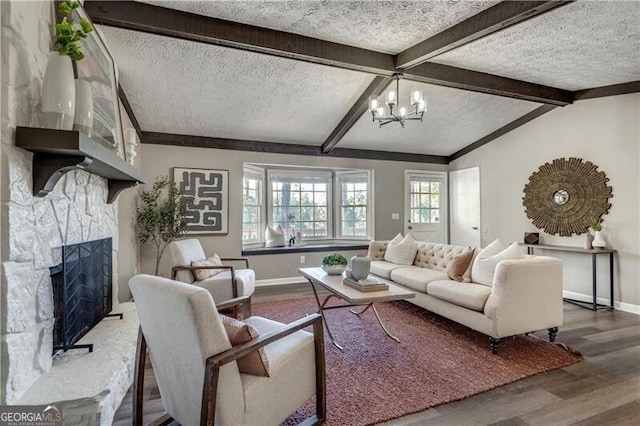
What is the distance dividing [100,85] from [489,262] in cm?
349

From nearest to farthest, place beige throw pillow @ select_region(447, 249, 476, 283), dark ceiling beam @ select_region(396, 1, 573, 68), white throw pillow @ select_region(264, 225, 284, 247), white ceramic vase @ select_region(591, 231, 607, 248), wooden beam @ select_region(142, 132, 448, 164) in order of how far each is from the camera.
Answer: dark ceiling beam @ select_region(396, 1, 573, 68) → beige throw pillow @ select_region(447, 249, 476, 283) → white ceramic vase @ select_region(591, 231, 607, 248) → wooden beam @ select_region(142, 132, 448, 164) → white throw pillow @ select_region(264, 225, 284, 247)

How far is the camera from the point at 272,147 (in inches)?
211

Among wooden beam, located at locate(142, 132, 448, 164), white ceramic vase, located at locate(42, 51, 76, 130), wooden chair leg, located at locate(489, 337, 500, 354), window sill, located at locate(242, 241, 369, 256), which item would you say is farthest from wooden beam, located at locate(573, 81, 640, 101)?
white ceramic vase, located at locate(42, 51, 76, 130)

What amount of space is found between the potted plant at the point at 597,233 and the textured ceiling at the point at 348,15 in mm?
3242

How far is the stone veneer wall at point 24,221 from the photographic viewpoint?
1380mm

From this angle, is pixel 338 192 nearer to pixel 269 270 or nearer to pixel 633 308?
pixel 269 270

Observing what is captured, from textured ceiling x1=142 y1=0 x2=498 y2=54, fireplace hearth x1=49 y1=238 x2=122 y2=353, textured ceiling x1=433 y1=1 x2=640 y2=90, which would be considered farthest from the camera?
textured ceiling x1=433 y1=1 x2=640 y2=90

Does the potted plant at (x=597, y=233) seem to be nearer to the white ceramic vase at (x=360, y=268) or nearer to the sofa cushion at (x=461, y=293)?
the sofa cushion at (x=461, y=293)

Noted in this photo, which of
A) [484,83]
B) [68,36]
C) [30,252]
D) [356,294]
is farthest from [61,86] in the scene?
[484,83]

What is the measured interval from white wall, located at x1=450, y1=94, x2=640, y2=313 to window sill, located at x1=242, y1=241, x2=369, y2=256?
2.37 meters

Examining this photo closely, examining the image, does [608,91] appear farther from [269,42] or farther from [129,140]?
[129,140]

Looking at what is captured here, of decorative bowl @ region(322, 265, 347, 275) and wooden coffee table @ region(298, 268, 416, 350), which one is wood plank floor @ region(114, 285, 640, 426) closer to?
wooden coffee table @ region(298, 268, 416, 350)

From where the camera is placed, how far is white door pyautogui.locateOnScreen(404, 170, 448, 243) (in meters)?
6.32

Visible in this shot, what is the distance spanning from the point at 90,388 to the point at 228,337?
2.43ft
